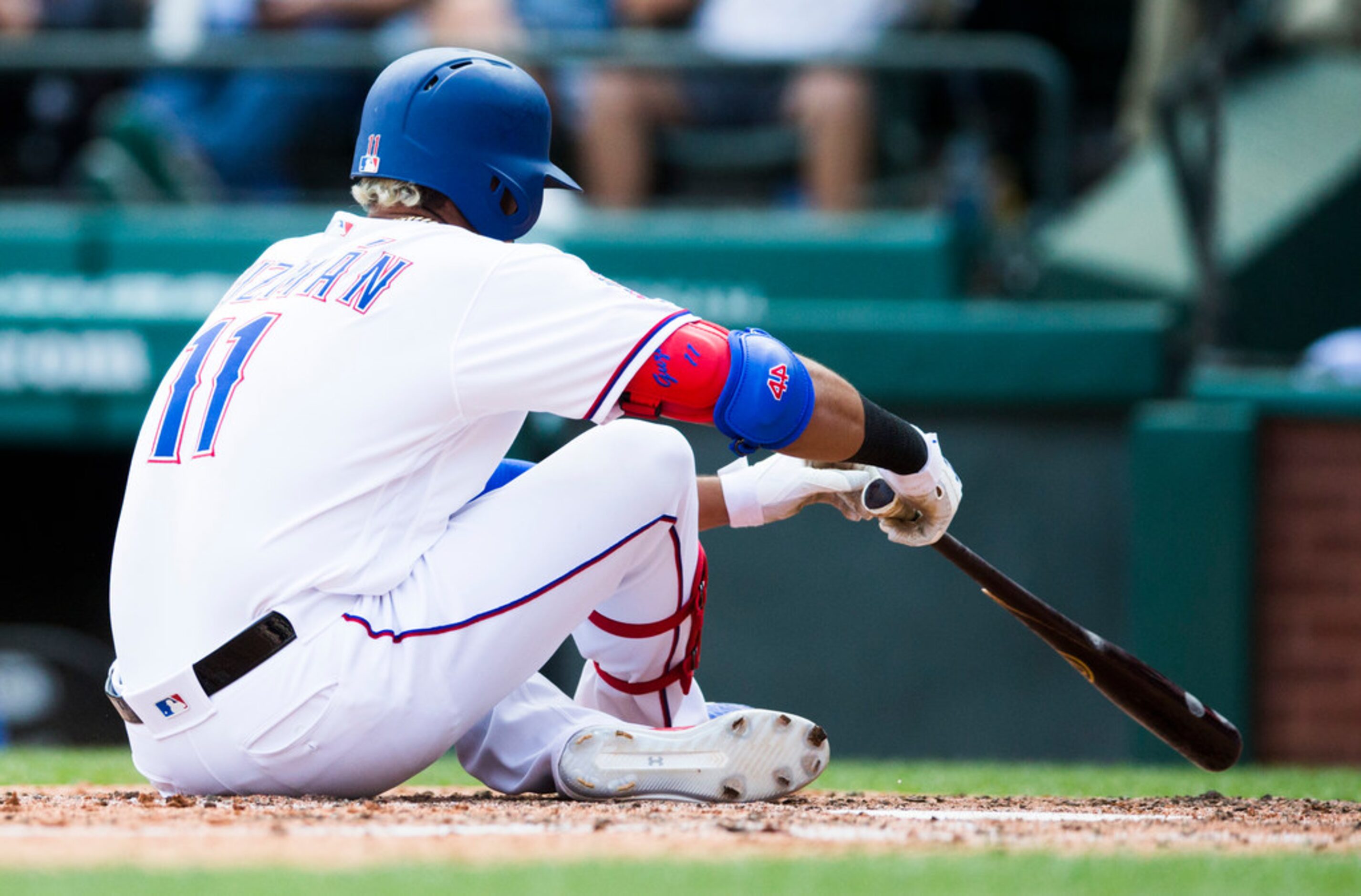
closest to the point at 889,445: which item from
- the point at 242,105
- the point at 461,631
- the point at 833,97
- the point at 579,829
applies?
the point at 461,631

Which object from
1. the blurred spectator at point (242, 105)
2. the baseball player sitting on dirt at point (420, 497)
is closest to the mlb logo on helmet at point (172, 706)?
the baseball player sitting on dirt at point (420, 497)

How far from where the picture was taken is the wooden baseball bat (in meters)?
3.38

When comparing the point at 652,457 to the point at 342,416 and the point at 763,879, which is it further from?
the point at 763,879

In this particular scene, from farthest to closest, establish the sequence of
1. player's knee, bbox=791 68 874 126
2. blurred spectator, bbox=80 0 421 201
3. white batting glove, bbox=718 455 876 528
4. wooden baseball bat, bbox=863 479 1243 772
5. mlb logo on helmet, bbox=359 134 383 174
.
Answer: blurred spectator, bbox=80 0 421 201 → player's knee, bbox=791 68 874 126 → wooden baseball bat, bbox=863 479 1243 772 → white batting glove, bbox=718 455 876 528 → mlb logo on helmet, bbox=359 134 383 174

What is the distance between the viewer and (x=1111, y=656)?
136 inches

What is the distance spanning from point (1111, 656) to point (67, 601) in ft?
15.3

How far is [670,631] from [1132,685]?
3.36 feet

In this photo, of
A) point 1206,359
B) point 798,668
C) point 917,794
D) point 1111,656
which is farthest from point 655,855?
point 1206,359

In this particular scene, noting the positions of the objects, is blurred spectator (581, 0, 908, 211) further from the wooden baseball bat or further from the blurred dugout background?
the wooden baseball bat

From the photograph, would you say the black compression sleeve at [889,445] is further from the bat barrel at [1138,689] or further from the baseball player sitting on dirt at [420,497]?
the bat barrel at [1138,689]

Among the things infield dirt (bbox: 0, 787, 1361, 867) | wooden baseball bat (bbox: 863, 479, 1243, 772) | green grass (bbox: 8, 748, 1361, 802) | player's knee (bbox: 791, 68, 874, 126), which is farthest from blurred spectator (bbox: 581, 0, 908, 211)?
infield dirt (bbox: 0, 787, 1361, 867)

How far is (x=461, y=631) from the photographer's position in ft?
8.83

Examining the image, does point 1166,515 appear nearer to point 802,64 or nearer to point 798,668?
point 798,668

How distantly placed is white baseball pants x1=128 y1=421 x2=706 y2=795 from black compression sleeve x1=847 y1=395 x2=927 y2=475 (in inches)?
11.2
